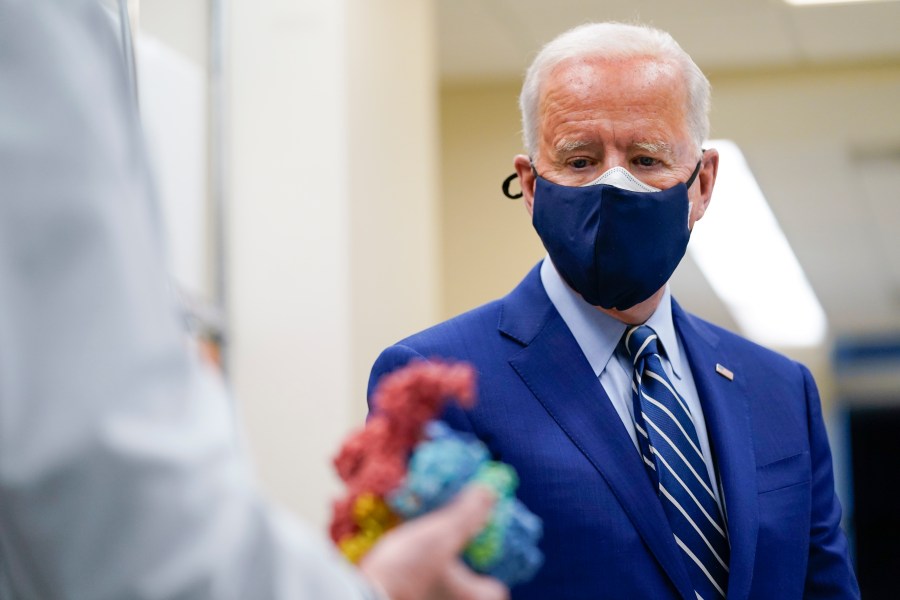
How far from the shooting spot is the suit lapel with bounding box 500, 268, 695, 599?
5.04ft

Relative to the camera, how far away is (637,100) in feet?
5.64

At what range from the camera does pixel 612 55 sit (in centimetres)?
175

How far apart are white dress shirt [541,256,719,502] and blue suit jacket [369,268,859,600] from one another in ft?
0.05

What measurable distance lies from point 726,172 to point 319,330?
3541 mm

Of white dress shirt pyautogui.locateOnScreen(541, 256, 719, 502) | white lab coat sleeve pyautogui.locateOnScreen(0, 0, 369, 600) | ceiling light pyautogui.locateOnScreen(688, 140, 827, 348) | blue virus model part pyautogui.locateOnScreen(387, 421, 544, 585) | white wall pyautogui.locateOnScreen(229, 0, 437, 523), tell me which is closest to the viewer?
white lab coat sleeve pyautogui.locateOnScreen(0, 0, 369, 600)

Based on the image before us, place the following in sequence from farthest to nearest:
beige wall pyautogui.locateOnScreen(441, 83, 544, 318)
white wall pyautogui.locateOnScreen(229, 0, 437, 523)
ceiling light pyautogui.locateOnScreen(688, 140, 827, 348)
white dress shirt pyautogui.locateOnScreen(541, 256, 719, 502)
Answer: ceiling light pyautogui.locateOnScreen(688, 140, 827, 348) → beige wall pyautogui.locateOnScreen(441, 83, 544, 318) → white wall pyautogui.locateOnScreen(229, 0, 437, 523) → white dress shirt pyautogui.locateOnScreen(541, 256, 719, 502)

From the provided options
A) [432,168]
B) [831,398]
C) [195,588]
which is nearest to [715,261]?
[831,398]

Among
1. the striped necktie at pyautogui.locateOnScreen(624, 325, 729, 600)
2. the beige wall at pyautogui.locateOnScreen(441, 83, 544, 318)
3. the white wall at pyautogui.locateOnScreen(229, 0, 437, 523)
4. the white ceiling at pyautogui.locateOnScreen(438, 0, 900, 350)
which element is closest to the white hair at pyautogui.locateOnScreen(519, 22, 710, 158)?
the striped necktie at pyautogui.locateOnScreen(624, 325, 729, 600)

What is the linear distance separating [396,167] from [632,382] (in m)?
2.78

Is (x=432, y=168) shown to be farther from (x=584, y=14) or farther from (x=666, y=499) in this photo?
(x=666, y=499)

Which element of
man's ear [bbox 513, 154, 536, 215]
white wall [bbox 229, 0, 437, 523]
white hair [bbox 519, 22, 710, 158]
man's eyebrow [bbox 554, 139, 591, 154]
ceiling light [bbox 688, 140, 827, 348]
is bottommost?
ceiling light [bbox 688, 140, 827, 348]

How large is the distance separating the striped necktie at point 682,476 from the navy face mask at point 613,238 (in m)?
0.10

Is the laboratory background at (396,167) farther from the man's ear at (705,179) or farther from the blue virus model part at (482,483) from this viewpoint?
the blue virus model part at (482,483)

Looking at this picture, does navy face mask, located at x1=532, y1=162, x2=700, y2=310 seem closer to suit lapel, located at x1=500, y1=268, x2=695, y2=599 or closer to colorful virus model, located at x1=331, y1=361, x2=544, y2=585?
suit lapel, located at x1=500, y1=268, x2=695, y2=599
